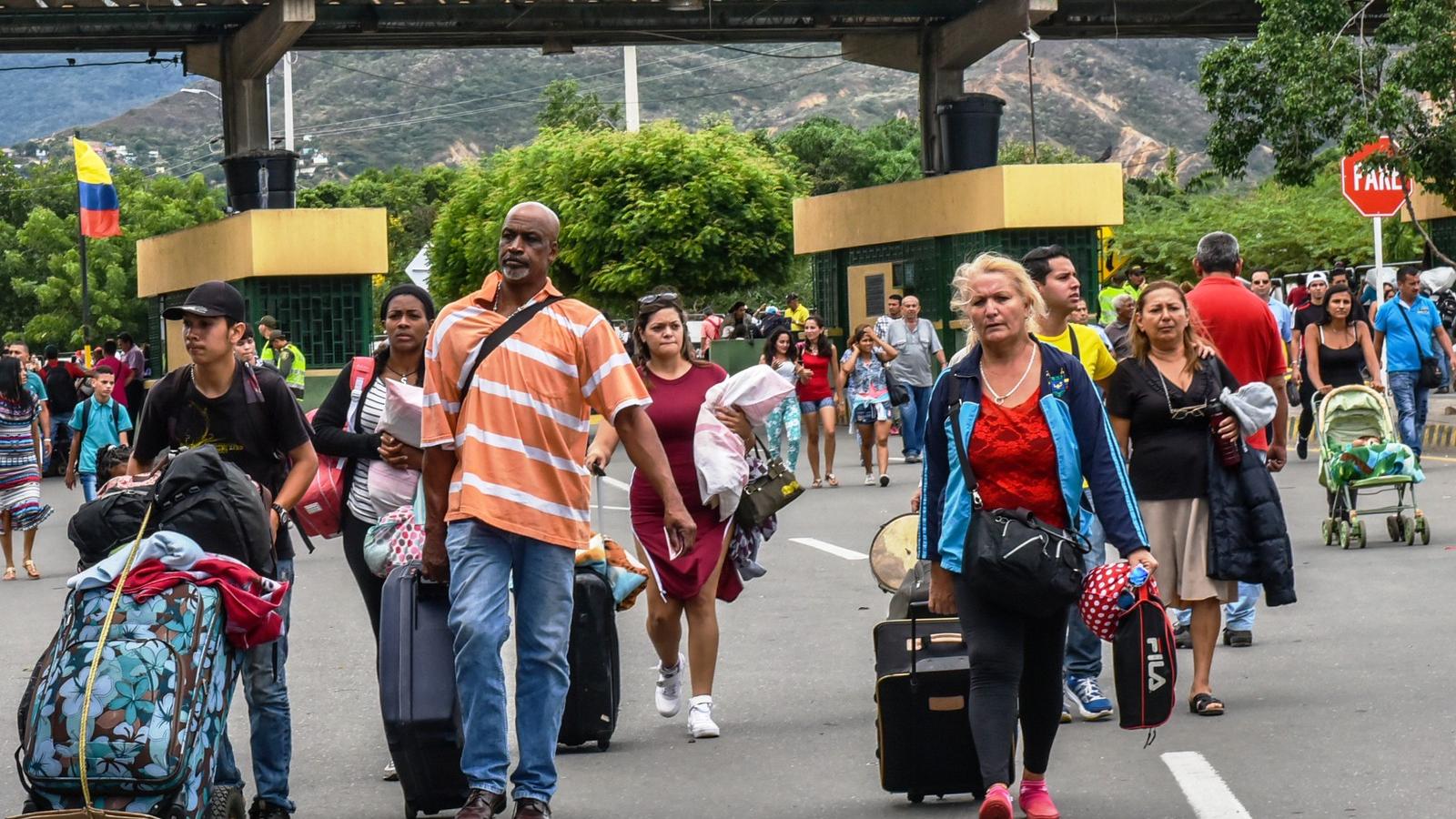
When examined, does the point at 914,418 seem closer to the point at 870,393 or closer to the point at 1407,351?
the point at 870,393

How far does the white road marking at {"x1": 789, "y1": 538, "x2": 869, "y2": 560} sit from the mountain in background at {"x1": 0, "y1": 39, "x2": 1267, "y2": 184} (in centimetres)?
15140

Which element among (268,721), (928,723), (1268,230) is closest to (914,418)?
(928,723)

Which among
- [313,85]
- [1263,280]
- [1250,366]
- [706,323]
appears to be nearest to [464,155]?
[313,85]

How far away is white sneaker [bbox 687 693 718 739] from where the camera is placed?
8.29 m

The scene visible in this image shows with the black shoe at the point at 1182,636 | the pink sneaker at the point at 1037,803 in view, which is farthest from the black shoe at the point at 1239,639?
the pink sneaker at the point at 1037,803

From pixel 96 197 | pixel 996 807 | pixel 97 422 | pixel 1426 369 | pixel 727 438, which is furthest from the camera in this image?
pixel 96 197

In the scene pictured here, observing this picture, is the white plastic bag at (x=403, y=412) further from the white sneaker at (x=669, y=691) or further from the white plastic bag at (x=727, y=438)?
Answer: the white sneaker at (x=669, y=691)

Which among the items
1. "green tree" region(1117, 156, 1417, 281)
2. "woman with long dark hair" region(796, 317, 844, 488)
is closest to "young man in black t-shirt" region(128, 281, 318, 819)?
"woman with long dark hair" region(796, 317, 844, 488)

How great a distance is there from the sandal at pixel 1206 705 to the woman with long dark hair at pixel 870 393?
1235cm

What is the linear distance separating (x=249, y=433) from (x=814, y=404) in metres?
15.1

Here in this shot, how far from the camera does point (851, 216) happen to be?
111 feet

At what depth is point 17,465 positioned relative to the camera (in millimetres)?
16359

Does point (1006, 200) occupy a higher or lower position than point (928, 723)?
higher

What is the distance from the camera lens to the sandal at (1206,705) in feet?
27.1
